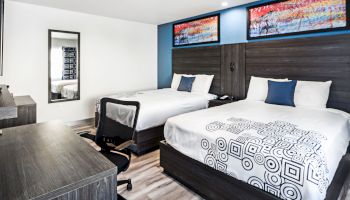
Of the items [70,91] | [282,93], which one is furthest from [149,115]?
[70,91]

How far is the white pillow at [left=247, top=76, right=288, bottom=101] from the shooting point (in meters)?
3.44

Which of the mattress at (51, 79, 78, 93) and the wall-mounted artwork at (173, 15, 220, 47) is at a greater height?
the wall-mounted artwork at (173, 15, 220, 47)

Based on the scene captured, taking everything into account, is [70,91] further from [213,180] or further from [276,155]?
[276,155]

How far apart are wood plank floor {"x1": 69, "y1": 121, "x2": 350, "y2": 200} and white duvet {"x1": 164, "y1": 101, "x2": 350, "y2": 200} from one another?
403 mm

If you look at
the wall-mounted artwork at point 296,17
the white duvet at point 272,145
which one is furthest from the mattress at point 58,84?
the wall-mounted artwork at point 296,17

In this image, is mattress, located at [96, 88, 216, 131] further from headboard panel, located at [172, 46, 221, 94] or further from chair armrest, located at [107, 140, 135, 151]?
headboard panel, located at [172, 46, 221, 94]

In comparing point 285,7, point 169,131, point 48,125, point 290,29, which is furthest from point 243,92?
point 48,125

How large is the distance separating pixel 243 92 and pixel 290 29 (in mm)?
1286

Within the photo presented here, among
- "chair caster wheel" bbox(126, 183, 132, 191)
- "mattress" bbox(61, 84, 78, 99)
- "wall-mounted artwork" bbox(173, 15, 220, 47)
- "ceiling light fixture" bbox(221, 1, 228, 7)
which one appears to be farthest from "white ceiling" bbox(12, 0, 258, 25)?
"chair caster wheel" bbox(126, 183, 132, 191)

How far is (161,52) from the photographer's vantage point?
18.9ft

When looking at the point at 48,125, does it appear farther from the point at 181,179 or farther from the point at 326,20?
→ the point at 326,20

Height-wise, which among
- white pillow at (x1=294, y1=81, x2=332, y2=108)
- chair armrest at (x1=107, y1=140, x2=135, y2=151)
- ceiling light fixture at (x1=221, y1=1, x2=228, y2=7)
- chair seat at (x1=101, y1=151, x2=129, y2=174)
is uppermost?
ceiling light fixture at (x1=221, y1=1, x2=228, y2=7)

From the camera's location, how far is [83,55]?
4.44 metres

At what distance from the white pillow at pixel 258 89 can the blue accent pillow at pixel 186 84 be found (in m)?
1.31
